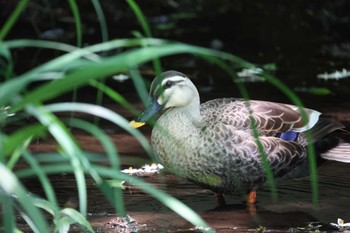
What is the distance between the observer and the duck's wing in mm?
5855

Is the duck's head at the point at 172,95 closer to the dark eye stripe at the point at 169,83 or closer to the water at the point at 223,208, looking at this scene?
the dark eye stripe at the point at 169,83

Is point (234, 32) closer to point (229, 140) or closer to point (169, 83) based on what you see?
point (169, 83)

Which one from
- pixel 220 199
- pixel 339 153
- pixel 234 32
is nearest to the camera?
pixel 220 199

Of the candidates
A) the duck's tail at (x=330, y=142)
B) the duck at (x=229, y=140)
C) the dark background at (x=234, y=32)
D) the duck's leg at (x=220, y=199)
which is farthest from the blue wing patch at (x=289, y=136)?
the dark background at (x=234, y=32)

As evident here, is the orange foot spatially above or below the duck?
below

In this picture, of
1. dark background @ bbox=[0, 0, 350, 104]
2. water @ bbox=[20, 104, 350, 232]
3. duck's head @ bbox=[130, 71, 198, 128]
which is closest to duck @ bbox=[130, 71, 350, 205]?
duck's head @ bbox=[130, 71, 198, 128]

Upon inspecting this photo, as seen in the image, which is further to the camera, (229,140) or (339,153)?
(339,153)

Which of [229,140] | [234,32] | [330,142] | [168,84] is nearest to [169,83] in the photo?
[168,84]

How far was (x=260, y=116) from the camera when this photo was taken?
5961 millimetres

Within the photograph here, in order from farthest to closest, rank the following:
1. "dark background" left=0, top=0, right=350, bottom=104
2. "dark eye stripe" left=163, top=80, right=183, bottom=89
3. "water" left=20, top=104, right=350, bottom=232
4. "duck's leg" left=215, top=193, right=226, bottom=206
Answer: "dark background" left=0, top=0, right=350, bottom=104, "duck's leg" left=215, top=193, right=226, bottom=206, "dark eye stripe" left=163, top=80, right=183, bottom=89, "water" left=20, top=104, right=350, bottom=232

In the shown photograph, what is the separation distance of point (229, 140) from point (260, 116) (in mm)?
334

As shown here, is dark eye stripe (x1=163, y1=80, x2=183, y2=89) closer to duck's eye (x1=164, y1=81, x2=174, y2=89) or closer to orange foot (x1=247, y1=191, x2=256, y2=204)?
duck's eye (x1=164, y1=81, x2=174, y2=89)

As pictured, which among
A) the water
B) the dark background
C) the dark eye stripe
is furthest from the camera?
the dark background

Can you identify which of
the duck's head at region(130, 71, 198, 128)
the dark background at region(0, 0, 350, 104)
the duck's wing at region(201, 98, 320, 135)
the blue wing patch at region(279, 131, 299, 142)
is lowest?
the blue wing patch at region(279, 131, 299, 142)
